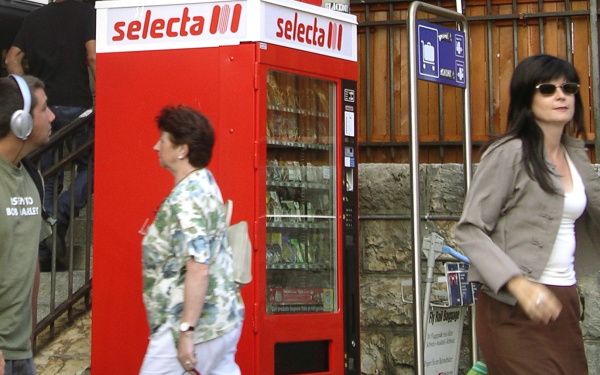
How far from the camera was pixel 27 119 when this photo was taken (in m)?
3.31

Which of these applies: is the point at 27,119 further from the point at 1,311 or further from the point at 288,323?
the point at 288,323

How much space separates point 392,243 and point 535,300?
11.7 feet

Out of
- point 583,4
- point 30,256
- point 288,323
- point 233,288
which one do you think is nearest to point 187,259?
point 233,288

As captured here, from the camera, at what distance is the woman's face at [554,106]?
3311 mm

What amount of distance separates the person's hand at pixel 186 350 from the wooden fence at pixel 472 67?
345 cm

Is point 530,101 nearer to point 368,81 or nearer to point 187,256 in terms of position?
point 187,256

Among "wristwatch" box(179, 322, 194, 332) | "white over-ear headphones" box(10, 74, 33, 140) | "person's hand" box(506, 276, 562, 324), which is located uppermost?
"white over-ear headphones" box(10, 74, 33, 140)

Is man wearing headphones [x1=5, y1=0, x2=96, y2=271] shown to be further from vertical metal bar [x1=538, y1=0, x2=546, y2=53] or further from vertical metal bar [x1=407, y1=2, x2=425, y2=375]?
vertical metal bar [x1=538, y1=0, x2=546, y2=53]

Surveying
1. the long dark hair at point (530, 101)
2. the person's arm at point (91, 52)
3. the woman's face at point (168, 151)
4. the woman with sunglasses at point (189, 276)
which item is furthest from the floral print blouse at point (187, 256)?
the person's arm at point (91, 52)

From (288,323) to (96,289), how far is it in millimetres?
1102

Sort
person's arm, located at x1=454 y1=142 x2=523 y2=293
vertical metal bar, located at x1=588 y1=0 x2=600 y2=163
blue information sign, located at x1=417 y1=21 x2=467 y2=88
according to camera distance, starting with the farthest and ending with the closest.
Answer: vertical metal bar, located at x1=588 y1=0 x2=600 y2=163 → blue information sign, located at x1=417 y1=21 x2=467 y2=88 → person's arm, located at x1=454 y1=142 x2=523 y2=293

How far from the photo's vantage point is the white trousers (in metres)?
3.54

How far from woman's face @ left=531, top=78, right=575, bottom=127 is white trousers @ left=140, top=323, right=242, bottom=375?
1373 mm

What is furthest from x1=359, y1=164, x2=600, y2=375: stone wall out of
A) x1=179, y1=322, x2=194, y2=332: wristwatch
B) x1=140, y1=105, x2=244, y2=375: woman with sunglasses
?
x1=179, y1=322, x2=194, y2=332: wristwatch
